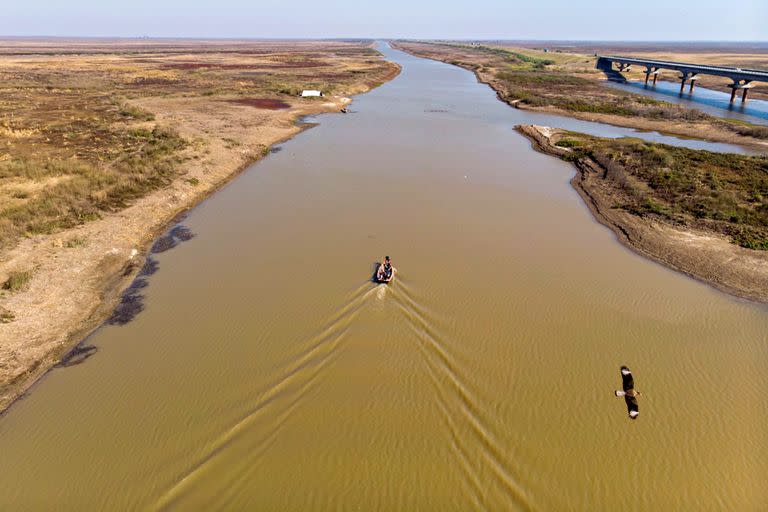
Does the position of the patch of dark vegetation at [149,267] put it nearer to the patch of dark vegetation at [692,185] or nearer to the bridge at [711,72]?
the patch of dark vegetation at [692,185]

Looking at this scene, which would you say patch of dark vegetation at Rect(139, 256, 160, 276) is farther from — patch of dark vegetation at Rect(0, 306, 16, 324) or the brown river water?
patch of dark vegetation at Rect(0, 306, 16, 324)

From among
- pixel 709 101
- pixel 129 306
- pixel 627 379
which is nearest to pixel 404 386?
pixel 627 379

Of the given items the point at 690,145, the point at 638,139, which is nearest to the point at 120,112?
the point at 638,139

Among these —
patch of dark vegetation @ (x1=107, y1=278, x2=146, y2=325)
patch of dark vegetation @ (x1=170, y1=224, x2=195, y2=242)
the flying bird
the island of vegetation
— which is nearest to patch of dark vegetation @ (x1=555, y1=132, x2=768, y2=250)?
the island of vegetation

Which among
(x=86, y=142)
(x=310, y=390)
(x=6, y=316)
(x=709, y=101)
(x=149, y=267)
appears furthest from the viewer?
(x=709, y=101)

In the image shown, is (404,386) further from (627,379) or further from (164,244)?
(164,244)

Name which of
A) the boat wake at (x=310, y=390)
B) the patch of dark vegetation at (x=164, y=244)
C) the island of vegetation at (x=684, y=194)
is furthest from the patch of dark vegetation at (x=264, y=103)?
Result: the boat wake at (x=310, y=390)

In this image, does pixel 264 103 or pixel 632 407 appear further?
pixel 264 103
